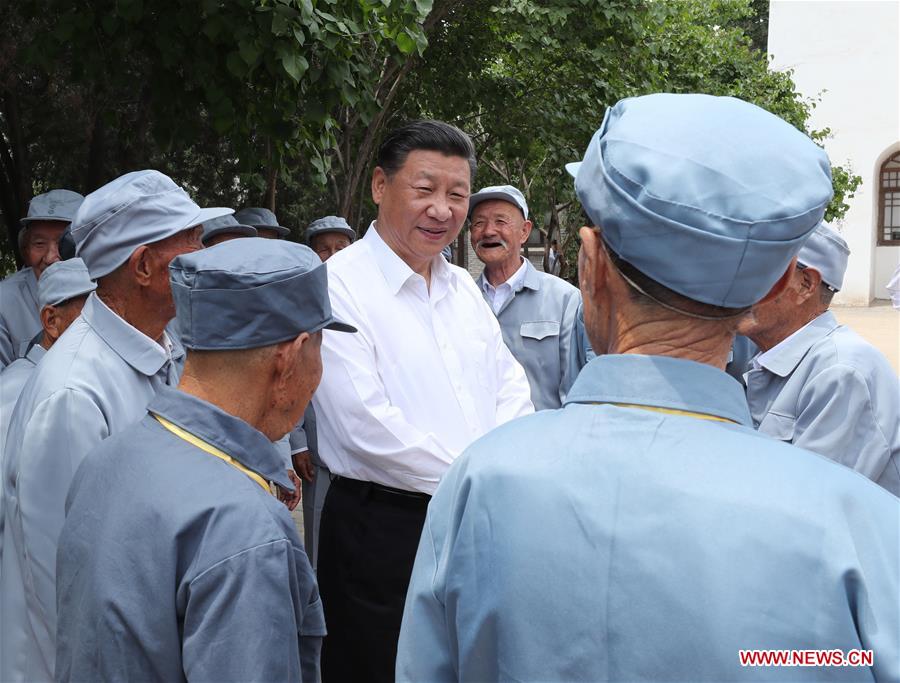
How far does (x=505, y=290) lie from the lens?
5.47m

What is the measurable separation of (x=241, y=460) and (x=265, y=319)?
0.89 ft

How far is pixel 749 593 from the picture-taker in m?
1.21

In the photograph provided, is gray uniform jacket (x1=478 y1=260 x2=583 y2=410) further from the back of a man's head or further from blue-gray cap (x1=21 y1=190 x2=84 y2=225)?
the back of a man's head

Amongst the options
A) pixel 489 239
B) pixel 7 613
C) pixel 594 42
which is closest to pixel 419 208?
pixel 7 613

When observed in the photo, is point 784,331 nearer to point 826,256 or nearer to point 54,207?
point 826,256

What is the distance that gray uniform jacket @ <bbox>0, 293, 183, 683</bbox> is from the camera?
2.28 meters

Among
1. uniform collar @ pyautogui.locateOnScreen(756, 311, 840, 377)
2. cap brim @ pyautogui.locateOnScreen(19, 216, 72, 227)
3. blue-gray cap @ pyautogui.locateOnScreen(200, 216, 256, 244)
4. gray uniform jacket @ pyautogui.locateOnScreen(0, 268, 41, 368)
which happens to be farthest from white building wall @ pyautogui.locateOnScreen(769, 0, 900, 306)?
uniform collar @ pyautogui.locateOnScreen(756, 311, 840, 377)

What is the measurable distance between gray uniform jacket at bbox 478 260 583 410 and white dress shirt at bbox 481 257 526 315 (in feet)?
0.07

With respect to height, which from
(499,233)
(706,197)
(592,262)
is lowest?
(499,233)

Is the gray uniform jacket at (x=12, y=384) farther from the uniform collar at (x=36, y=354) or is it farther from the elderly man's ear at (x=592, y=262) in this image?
the elderly man's ear at (x=592, y=262)

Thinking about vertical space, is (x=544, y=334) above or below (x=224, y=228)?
below

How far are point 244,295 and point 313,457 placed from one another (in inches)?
123

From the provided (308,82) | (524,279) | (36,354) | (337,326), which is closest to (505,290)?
(524,279)

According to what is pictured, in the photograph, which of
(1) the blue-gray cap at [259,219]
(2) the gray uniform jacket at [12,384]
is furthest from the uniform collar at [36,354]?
(1) the blue-gray cap at [259,219]
